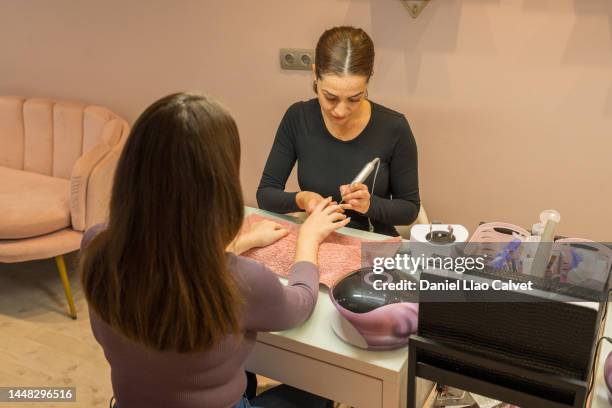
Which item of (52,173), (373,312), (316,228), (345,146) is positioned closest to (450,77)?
(345,146)

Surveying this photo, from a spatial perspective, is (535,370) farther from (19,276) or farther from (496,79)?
(19,276)

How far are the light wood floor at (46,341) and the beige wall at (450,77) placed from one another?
0.92 metres

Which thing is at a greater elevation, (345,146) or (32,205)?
(345,146)

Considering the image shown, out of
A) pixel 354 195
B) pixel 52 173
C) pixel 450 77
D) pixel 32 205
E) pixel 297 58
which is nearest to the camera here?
pixel 354 195

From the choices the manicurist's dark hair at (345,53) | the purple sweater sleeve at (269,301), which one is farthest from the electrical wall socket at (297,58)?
the purple sweater sleeve at (269,301)

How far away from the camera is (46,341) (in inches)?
91.8

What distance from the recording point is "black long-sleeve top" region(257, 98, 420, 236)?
1.82m

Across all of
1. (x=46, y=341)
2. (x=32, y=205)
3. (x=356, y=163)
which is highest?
(x=356, y=163)

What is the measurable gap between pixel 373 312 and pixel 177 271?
0.39 meters

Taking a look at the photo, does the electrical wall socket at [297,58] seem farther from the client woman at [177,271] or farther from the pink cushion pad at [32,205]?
the client woman at [177,271]

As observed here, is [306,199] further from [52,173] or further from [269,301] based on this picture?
[52,173]

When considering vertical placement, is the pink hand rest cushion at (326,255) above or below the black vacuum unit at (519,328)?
below

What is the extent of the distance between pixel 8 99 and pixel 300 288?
227cm

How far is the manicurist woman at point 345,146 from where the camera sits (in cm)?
169
